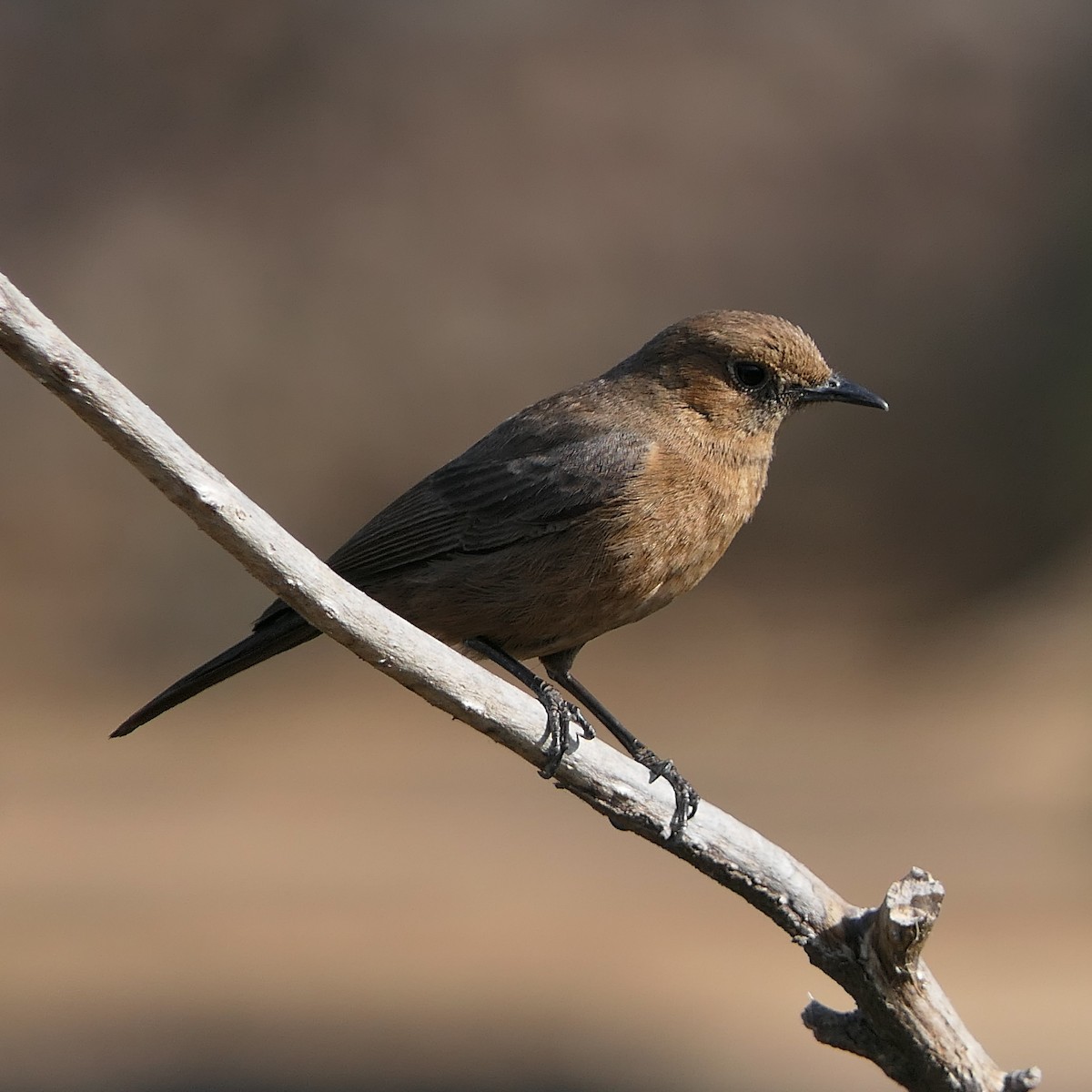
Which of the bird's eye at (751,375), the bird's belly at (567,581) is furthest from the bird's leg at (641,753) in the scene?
the bird's eye at (751,375)

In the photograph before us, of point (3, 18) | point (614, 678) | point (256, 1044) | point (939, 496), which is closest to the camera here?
point (256, 1044)

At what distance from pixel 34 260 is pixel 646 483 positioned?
12.1m

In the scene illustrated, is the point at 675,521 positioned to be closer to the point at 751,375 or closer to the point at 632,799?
the point at 751,375

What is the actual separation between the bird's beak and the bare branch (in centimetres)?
162

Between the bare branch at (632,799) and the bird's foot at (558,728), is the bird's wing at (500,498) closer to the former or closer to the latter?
the bird's foot at (558,728)

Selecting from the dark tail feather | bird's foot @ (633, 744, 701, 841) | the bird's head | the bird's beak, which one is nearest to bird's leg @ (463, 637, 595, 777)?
bird's foot @ (633, 744, 701, 841)

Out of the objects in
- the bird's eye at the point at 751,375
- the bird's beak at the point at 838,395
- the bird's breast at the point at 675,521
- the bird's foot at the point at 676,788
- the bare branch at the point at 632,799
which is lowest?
the bare branch at the point at 632,799

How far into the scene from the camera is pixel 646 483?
480 centimetres

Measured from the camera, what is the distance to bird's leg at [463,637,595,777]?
3922 mm

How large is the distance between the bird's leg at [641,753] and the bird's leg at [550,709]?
26cm

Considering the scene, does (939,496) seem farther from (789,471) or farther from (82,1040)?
(82,1040)

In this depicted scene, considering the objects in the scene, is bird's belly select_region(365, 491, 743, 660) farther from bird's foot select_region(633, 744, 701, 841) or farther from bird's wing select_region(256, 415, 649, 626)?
bird's foot select_region(633, 744, 701, 841)

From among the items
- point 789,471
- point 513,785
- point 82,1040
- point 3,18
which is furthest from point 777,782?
point 3,18

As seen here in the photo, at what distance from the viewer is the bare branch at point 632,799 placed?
338cm
